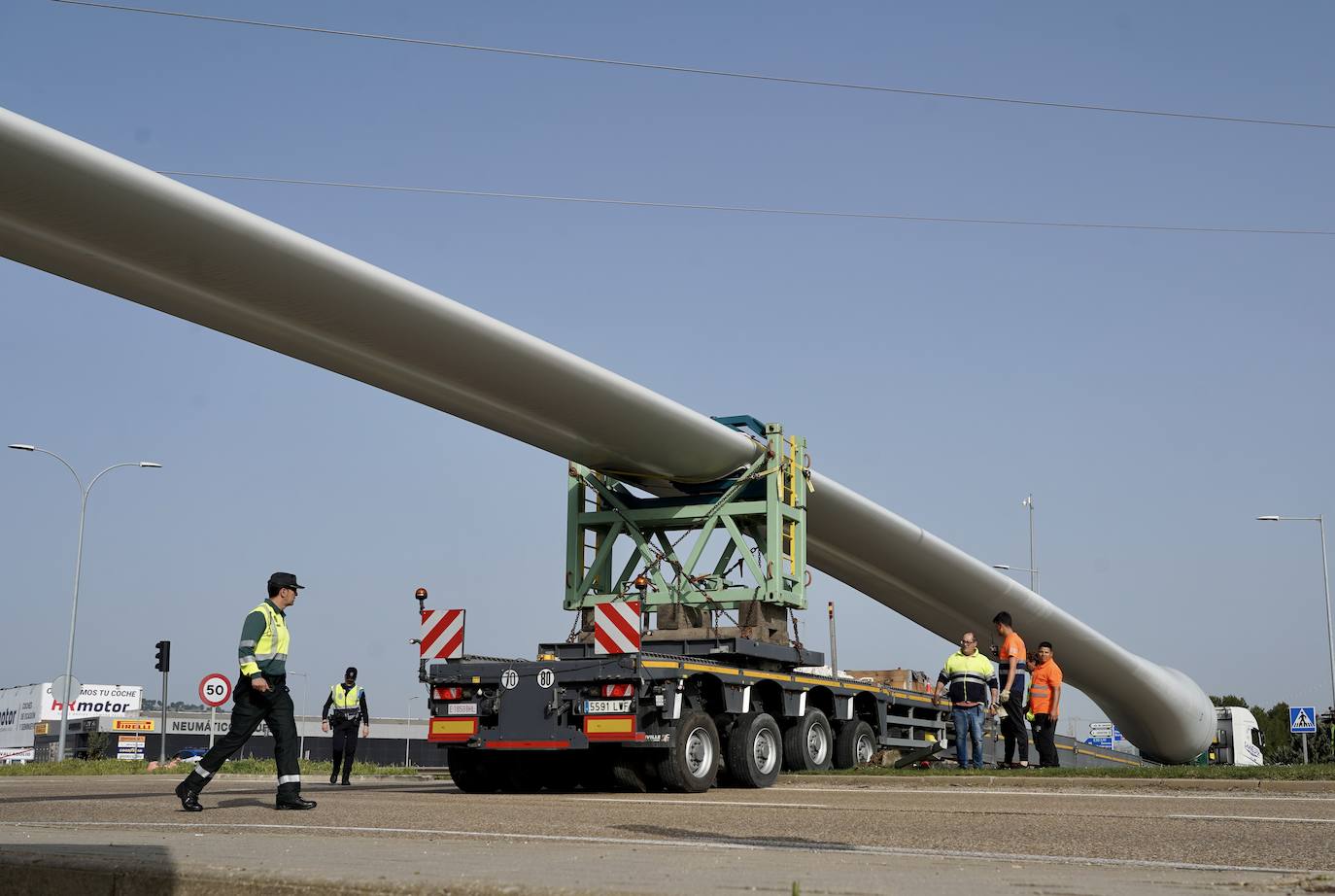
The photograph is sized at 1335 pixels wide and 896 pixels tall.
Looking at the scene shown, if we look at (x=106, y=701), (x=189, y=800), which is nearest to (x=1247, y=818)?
(x=189, y=800)

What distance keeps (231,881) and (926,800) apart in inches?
252

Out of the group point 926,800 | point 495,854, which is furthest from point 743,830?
point 926,800

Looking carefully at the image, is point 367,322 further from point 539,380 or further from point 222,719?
point 222,719

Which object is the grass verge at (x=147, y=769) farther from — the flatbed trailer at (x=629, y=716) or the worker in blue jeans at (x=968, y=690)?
the worker in blue jeans at (x=968, y=690)

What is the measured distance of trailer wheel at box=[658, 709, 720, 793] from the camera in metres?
12.0

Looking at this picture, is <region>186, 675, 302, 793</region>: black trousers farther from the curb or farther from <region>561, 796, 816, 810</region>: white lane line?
the curb

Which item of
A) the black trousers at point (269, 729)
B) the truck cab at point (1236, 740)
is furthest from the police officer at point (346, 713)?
the truck cab at point (1236, 740)

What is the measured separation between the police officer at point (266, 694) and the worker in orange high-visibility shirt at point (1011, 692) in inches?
332

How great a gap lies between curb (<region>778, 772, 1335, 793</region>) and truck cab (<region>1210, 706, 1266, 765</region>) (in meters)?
14.1

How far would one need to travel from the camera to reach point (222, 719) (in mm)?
92125

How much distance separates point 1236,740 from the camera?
2548 cm

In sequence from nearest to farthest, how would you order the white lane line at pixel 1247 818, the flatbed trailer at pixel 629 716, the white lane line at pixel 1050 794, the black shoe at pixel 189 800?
the white lane line at pixel 1247 818 < the black shoe at pixel 189 800 < the white lane line at pixel 1050 794 < the flatbed trailer at pixel 629 716

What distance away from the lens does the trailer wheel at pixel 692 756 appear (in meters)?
12.0

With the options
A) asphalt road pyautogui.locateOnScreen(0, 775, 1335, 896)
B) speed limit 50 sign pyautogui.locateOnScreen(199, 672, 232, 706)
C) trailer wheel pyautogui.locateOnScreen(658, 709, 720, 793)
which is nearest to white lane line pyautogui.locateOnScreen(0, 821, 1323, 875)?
asphalt road pyautogui.locateOnScreen(0, 775, 1335, 896)
